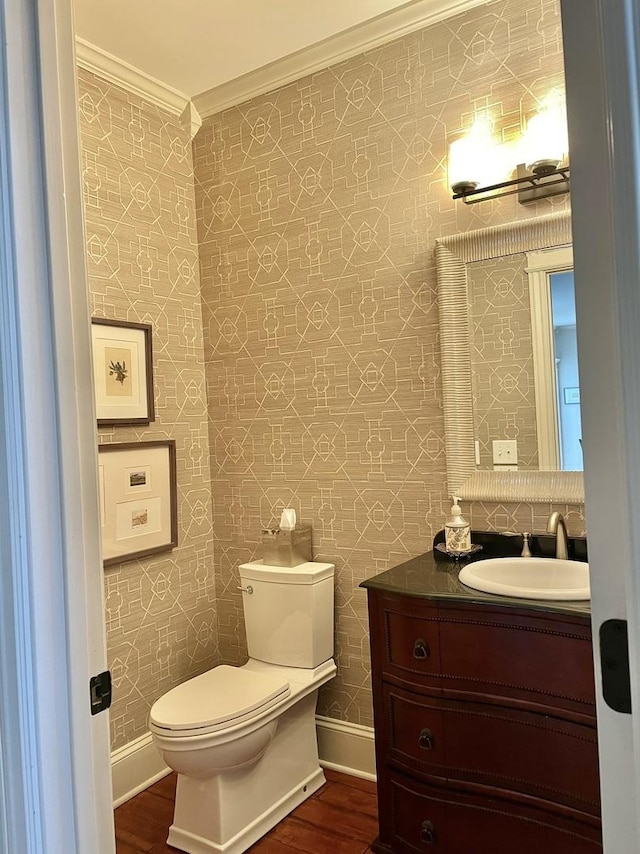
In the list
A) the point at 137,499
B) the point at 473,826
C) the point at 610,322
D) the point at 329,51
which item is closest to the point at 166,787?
the point at 137,499

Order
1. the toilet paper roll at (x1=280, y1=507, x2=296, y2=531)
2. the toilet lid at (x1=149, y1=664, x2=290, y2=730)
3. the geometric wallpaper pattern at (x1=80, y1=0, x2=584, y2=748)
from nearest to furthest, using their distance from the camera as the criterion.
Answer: the toilet lid at (x1=149, y1=664, x2=290, y2=730) → the geometric wallpaper pattern at (x1=80, y1=0, x2=584, y2=748) → the toilet paper roll at (x1=280, y1=507, x2=296, y2=531)

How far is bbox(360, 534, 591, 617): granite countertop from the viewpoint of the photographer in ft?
5.32

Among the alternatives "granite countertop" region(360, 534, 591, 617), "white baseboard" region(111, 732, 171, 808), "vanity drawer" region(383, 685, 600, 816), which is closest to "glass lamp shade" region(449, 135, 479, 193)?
"granite countertop" region(360, 534, 591, 617)

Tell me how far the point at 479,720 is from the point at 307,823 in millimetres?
866

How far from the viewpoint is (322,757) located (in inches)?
100

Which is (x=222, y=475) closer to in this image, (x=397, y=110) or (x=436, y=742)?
(x=436, y=742)

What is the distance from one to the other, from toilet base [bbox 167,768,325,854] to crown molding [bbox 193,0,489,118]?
276cm

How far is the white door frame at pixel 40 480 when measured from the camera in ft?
2.83

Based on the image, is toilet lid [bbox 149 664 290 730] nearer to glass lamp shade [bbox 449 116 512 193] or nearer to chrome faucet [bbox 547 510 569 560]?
chrome faucet [bbox 547 510 569 560]

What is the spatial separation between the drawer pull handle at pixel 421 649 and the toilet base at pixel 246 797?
2.17 ft

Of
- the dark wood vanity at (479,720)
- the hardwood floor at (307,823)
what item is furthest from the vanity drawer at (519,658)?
the hardwood floor at (307,823)

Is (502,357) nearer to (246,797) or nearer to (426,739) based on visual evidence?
(426,739)

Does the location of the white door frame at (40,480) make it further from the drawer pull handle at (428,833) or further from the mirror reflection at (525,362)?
the mirror reflection at (525,362)

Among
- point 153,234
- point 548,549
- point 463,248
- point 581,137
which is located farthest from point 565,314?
point 153,234
